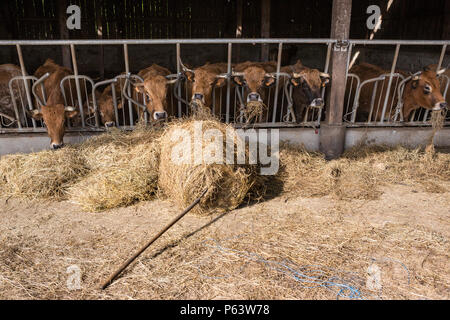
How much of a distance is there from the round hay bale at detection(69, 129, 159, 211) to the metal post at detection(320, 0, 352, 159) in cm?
298

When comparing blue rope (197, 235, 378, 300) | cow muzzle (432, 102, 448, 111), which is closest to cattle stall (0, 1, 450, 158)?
cow muzzle (432, 102, 448, 111)

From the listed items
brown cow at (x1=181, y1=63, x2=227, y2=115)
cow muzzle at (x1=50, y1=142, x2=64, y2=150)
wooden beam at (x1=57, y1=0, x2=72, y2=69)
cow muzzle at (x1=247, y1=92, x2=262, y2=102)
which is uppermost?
wooden beam at (x1=57, y1=0, x2=72, y2=69)

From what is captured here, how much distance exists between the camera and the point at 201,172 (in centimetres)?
446

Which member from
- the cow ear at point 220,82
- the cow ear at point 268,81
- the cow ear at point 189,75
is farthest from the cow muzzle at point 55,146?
the cow ear at point 268,81

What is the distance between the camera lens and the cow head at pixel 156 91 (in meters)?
6.59

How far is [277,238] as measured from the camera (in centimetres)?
410

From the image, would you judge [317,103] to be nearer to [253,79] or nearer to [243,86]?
[253,79]

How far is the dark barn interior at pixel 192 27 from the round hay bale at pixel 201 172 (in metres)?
7.67

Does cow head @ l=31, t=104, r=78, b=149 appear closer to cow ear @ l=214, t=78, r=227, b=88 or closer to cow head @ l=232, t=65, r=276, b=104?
cow ear @ l=214, t=78, r=227, b=88

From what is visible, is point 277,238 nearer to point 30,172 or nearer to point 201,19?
point 30,172

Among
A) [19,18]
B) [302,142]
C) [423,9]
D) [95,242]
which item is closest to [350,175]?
[302,142]

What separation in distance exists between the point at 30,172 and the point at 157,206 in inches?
76.7

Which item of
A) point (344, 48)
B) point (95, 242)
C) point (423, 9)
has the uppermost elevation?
point (423, 9)

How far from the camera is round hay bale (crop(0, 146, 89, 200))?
512 cm
